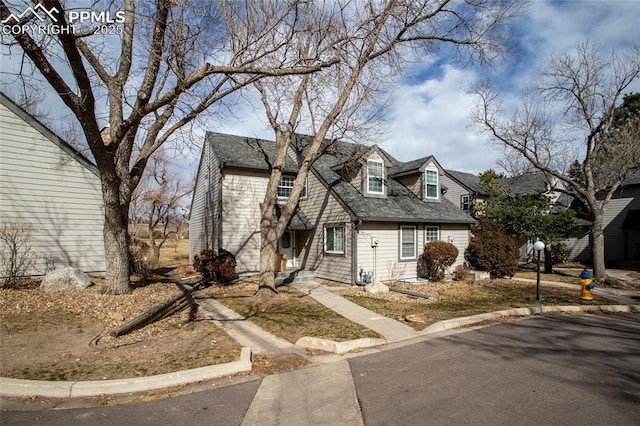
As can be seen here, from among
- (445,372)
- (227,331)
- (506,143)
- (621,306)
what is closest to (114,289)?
(227,331)

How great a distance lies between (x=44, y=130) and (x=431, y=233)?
54.8ft

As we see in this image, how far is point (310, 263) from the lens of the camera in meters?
17.3

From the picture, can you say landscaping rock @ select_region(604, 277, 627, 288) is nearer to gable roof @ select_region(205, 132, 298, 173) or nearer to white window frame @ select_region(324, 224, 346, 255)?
white window frame @ select_region(324, 224, 346, 255)

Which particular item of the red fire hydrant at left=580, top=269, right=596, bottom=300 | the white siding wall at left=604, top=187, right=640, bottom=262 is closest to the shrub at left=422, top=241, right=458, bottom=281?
the red fire hydrant at left=580, top=269, right=596, bottom=300

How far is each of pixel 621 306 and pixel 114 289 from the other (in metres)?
15.8

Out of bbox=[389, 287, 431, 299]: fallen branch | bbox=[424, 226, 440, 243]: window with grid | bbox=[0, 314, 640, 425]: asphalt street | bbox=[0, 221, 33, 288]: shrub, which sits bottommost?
bbox=[0, 314, 640, 425]: asphalt street

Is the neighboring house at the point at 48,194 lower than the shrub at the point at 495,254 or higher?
higher

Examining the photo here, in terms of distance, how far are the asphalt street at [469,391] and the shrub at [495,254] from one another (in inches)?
396

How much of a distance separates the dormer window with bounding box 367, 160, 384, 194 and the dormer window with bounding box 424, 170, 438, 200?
279 cm

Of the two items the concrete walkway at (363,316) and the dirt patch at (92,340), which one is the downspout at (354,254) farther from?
the dirt patch at (92,340)

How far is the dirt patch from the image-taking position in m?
5.27

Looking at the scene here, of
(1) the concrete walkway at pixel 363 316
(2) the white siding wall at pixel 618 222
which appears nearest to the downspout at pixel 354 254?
(1) the concrete walkway at pixel 363 316

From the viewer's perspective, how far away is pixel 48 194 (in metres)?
12.3

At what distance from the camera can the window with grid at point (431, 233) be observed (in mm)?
16859
